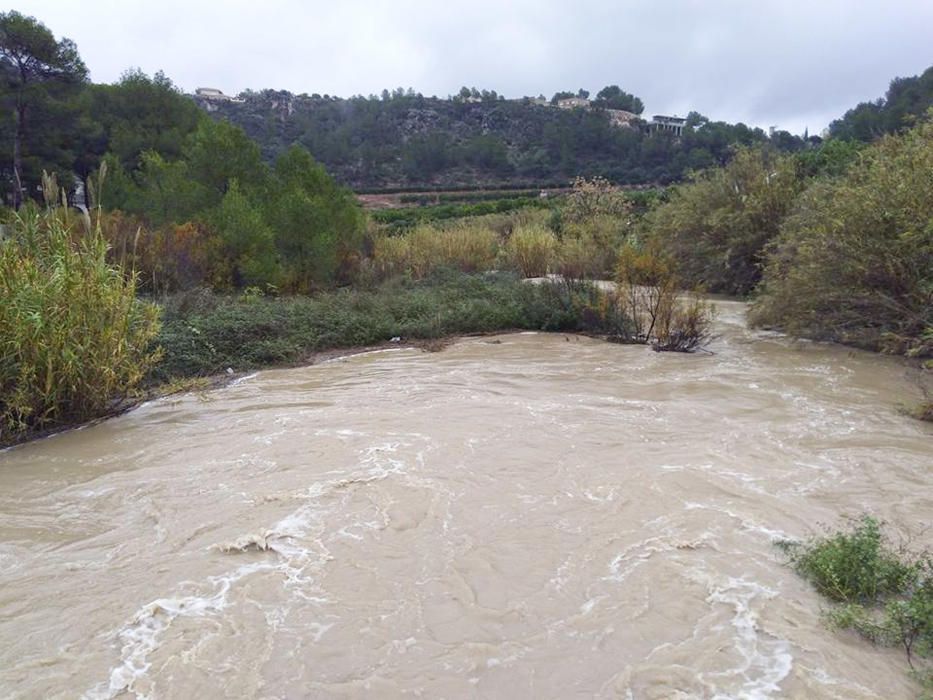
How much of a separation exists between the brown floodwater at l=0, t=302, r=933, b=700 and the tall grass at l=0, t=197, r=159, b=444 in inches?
14.0

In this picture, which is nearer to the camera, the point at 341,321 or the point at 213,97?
the point at 341,321

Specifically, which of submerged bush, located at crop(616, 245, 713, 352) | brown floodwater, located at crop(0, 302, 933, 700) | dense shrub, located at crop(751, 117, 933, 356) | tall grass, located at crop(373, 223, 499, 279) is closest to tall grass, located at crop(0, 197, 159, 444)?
brown floodwater, located at crop(0, 302, 933, 700)

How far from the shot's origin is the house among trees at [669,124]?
68.6 metres

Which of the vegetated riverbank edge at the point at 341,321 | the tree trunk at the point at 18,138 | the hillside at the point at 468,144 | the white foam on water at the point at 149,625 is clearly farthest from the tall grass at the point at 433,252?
the hillside at the point at 468,144

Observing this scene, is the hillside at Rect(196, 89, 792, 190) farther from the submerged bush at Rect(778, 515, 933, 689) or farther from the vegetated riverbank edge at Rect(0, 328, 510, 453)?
the submerged bush at Rect(778, 515, 933, 689)

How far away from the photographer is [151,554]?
15.0ft

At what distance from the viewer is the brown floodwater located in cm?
345

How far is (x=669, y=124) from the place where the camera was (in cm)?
7862

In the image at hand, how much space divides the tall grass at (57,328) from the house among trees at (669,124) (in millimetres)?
65211

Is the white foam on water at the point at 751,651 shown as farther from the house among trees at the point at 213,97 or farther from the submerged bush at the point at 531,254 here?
the house among trees at the point at 213,97

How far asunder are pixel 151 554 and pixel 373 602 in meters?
1.57

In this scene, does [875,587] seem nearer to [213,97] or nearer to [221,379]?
[221,379]

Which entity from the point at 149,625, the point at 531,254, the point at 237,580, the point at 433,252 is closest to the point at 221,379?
the point at 237,580

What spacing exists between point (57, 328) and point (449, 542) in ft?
14.4
